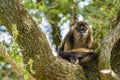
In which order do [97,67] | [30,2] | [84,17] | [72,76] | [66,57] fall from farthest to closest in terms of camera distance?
1. [84,17]
2. [30,2]
3. [66,57]
4. [97,67]
5. [72,76]

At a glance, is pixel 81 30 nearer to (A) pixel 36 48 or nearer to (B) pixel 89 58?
(B) pixel 89 58

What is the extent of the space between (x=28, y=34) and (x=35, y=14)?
1.42 meters

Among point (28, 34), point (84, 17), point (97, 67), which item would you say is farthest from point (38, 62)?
point (84, 17)

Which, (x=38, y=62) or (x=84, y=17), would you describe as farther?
(x=84, y=17)

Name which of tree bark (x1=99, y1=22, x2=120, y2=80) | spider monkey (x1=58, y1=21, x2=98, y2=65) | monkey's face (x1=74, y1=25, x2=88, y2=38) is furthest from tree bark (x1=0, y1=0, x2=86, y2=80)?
monkey's face (x1=74, y1=25, x2=88, y2=38)

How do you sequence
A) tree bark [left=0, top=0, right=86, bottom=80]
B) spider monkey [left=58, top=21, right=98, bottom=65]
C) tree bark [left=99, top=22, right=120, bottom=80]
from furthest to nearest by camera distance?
1. spider monkey [left=58, top=21, right=98, bottom=65]
2. tree bark [left=99, top=22, right=120, bottom=80]
3. tree bark [left=0, top=0, right=86, bottom=80]

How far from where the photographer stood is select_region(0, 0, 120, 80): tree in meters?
3.61

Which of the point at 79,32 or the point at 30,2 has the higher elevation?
the point at 30,2

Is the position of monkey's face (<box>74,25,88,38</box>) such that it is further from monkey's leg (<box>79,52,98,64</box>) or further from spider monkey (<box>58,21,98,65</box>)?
monkey's leg (<box>79,52,98,64</box>)

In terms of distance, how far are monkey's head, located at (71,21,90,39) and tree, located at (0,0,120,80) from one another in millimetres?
1586

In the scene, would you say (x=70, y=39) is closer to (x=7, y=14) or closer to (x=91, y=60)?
(x=91, y=60)

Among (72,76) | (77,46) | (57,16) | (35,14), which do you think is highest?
(57,16)

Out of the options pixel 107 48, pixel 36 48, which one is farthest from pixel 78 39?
pixel 36 48

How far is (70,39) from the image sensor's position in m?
5.84
